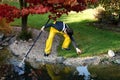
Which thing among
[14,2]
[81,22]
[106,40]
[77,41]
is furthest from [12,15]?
[14,2]

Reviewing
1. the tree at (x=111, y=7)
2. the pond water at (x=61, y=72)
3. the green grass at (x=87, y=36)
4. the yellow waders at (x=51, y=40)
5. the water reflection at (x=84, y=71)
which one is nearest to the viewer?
the pond water at (x=61, y=72)

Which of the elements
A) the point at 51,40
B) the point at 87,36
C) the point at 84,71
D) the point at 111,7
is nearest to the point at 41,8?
the point at 51,40

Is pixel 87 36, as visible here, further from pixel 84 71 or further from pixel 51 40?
pixel 84 71

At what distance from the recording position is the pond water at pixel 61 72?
15922mm

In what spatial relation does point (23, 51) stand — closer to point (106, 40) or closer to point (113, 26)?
point (106, 40)

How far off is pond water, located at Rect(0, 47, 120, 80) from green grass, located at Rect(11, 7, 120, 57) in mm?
1155

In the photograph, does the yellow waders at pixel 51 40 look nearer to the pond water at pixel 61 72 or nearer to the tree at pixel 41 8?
the tree at pixel 41 8

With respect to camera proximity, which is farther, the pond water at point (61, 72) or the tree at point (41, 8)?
the tree at point (41, 8)

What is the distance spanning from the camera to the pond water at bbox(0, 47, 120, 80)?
15922mm

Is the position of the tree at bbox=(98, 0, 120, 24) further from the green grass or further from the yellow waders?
the yellow waders

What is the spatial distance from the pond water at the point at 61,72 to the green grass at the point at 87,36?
3.79 ft

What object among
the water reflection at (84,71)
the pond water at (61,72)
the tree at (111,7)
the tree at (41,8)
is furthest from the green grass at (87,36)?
the tree at (41,8)

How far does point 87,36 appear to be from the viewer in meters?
20.7

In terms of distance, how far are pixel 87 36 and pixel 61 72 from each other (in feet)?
14.9
